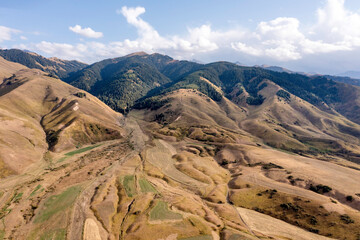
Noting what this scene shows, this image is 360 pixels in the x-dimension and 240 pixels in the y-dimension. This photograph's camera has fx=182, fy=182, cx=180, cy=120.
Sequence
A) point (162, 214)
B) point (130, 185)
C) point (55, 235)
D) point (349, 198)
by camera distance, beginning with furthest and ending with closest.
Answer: point (130, 185) < point (349, 198) < point (162, 214) < point (55, 235)

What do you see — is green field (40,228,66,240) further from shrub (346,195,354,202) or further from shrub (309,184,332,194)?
shrub (346,195,354,202)

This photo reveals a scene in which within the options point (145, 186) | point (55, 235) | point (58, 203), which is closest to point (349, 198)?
point (145, 186)

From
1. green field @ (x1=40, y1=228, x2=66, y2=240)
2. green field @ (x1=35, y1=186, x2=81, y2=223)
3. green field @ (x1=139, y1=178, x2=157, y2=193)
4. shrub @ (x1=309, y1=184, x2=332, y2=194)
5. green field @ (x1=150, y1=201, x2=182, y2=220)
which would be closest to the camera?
green field @ (x1=40, y1=228, x2=66, y2=240)

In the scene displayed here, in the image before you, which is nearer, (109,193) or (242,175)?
(109,193)

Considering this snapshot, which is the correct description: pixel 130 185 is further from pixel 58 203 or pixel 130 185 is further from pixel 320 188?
pixel 320 188

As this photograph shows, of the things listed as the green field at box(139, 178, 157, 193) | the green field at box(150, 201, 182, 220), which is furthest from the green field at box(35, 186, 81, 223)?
the green field at box(150, 201, 182, 220)

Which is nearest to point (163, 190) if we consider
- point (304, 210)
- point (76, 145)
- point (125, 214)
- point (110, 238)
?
point (125, 214)

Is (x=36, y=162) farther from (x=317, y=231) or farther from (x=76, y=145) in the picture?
(x=317, y=231)
